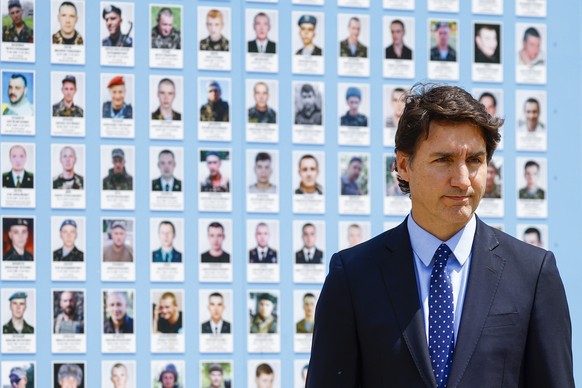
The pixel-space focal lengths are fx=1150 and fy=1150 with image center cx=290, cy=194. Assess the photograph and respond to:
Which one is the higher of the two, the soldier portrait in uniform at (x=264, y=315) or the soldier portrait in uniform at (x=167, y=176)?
the soldier portrait in uniform at (x=167, y=176)

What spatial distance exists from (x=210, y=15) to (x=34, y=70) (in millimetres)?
647

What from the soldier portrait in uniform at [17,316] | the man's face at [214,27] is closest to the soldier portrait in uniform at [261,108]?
the man's face at [214,27]

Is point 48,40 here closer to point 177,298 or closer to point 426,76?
point 177,298

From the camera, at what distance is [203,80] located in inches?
160

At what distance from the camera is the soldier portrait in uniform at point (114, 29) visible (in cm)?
404

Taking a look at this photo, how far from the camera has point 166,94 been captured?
406cm

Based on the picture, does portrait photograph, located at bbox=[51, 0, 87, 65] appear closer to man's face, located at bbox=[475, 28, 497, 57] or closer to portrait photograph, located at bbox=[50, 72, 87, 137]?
portrait photograph, located at bbox=[50, 72, 87, 137]

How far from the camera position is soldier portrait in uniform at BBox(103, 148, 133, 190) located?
3998mm

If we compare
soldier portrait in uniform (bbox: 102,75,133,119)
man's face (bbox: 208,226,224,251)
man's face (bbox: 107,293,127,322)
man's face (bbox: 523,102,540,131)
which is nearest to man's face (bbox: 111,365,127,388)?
man's face (bbox: 107,293,127,322)

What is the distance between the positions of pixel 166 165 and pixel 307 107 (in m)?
0.55

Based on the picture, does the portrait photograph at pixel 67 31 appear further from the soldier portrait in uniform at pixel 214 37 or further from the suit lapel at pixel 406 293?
the suit lapel at pixel 406 293

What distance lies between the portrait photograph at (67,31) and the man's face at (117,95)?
15cm

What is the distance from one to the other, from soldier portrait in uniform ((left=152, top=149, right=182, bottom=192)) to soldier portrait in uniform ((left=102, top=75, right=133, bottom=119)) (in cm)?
18

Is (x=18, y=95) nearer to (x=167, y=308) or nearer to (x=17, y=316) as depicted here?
(x=17, y=316)
